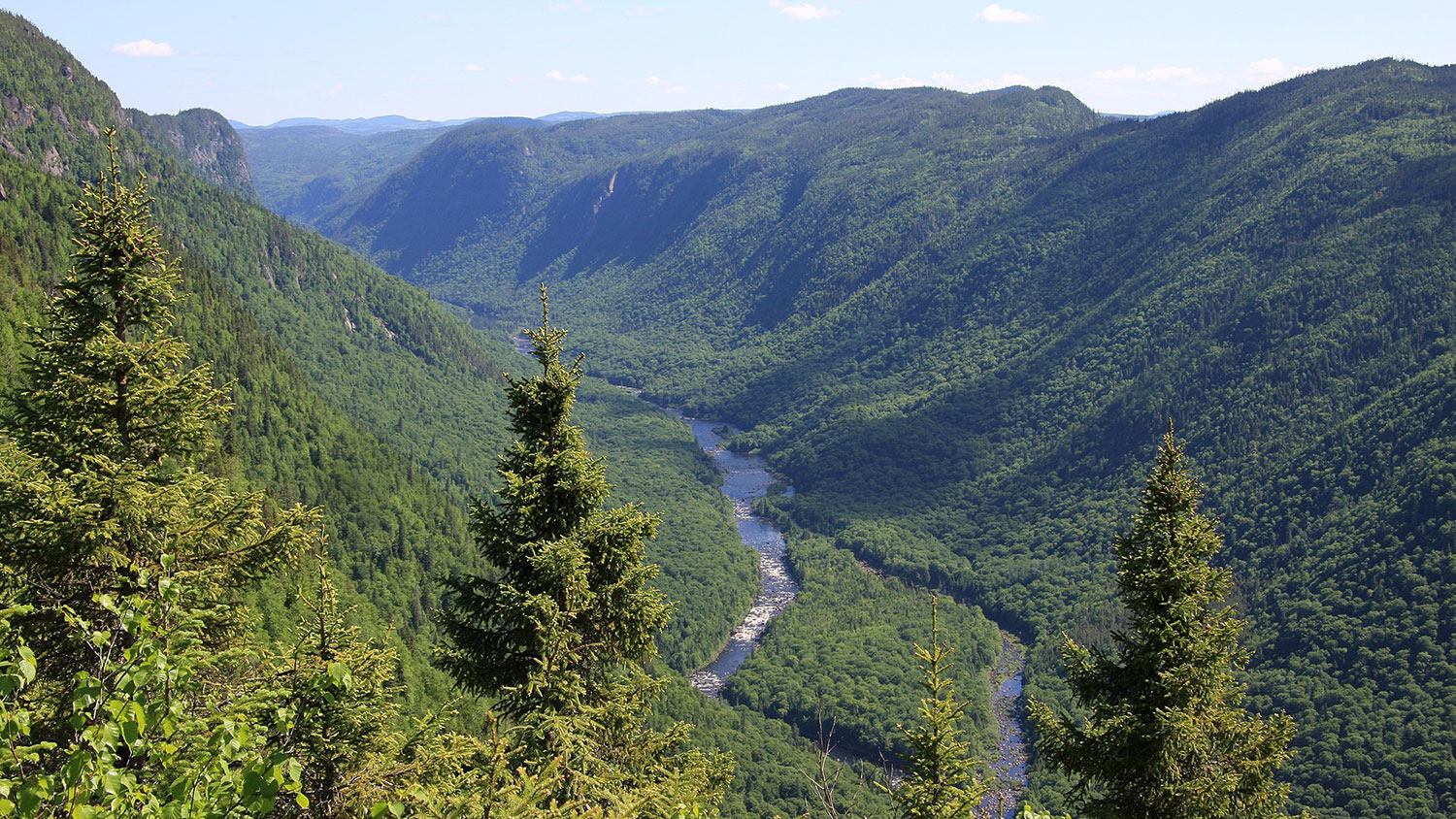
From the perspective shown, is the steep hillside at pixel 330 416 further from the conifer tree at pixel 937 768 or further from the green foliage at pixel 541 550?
the conifer tree at pixel 937 768

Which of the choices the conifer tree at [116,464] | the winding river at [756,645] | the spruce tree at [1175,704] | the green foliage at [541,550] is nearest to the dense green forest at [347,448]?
the winding river at [756,645]

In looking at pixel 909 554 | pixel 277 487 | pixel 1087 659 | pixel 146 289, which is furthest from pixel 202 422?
pixel 909 554

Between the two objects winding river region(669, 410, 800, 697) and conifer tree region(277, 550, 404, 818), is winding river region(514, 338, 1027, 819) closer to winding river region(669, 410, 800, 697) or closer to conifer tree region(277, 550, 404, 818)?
winding river region(669, 410, 800, 697)

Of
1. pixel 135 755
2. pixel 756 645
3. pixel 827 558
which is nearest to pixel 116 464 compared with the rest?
pixel 135 755

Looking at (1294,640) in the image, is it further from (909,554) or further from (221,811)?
(221,811)

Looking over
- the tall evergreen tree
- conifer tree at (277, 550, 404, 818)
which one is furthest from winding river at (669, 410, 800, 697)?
conifer tree at (277, 550, 404, 818)

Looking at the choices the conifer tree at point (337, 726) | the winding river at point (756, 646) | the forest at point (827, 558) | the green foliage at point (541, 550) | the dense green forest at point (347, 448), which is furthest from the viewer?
the winding river at point (756, 646)

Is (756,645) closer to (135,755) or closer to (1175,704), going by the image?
(1175,704)
